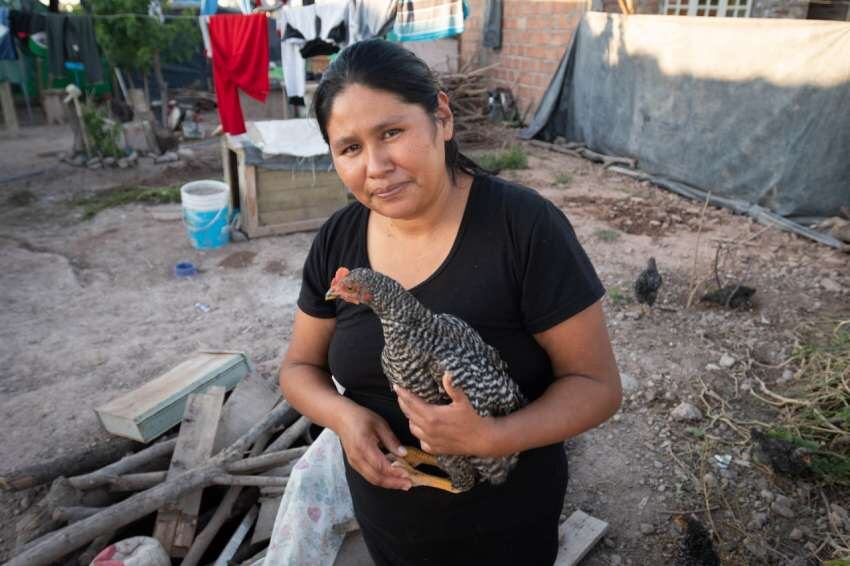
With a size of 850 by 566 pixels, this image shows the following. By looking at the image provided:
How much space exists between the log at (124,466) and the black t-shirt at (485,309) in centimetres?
187

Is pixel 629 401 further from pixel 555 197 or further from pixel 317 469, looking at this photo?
pixel 555 197

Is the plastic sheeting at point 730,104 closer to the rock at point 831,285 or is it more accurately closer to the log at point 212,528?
the rock at point 831,285

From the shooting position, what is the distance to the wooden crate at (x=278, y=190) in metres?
7.22

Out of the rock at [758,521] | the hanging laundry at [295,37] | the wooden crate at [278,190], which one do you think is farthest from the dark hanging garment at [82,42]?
the rock at [758,521]

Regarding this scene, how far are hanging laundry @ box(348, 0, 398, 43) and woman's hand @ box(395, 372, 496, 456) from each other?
7372mm

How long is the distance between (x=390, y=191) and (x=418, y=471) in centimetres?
85

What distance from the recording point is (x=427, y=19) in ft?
27.1

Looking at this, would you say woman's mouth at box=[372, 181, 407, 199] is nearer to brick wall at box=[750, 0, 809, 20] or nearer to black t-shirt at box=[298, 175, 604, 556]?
black t-shirt at box=[298, 175, 604, 556]

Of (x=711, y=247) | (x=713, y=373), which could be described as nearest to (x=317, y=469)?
(x=713, y=373)

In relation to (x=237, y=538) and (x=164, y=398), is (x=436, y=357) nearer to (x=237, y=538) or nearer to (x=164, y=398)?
(x=237, y=538)

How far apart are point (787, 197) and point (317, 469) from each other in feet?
24.8

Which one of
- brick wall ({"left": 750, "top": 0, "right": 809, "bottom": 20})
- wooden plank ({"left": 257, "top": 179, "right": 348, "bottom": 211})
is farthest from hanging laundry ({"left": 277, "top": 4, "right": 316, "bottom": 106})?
brick wall ({"left": 750, "top": 0, "right": 809, "bottom": 20})

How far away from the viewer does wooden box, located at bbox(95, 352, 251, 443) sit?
345cm

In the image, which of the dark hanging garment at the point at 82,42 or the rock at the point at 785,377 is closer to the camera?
the rock at the point at 785,377
